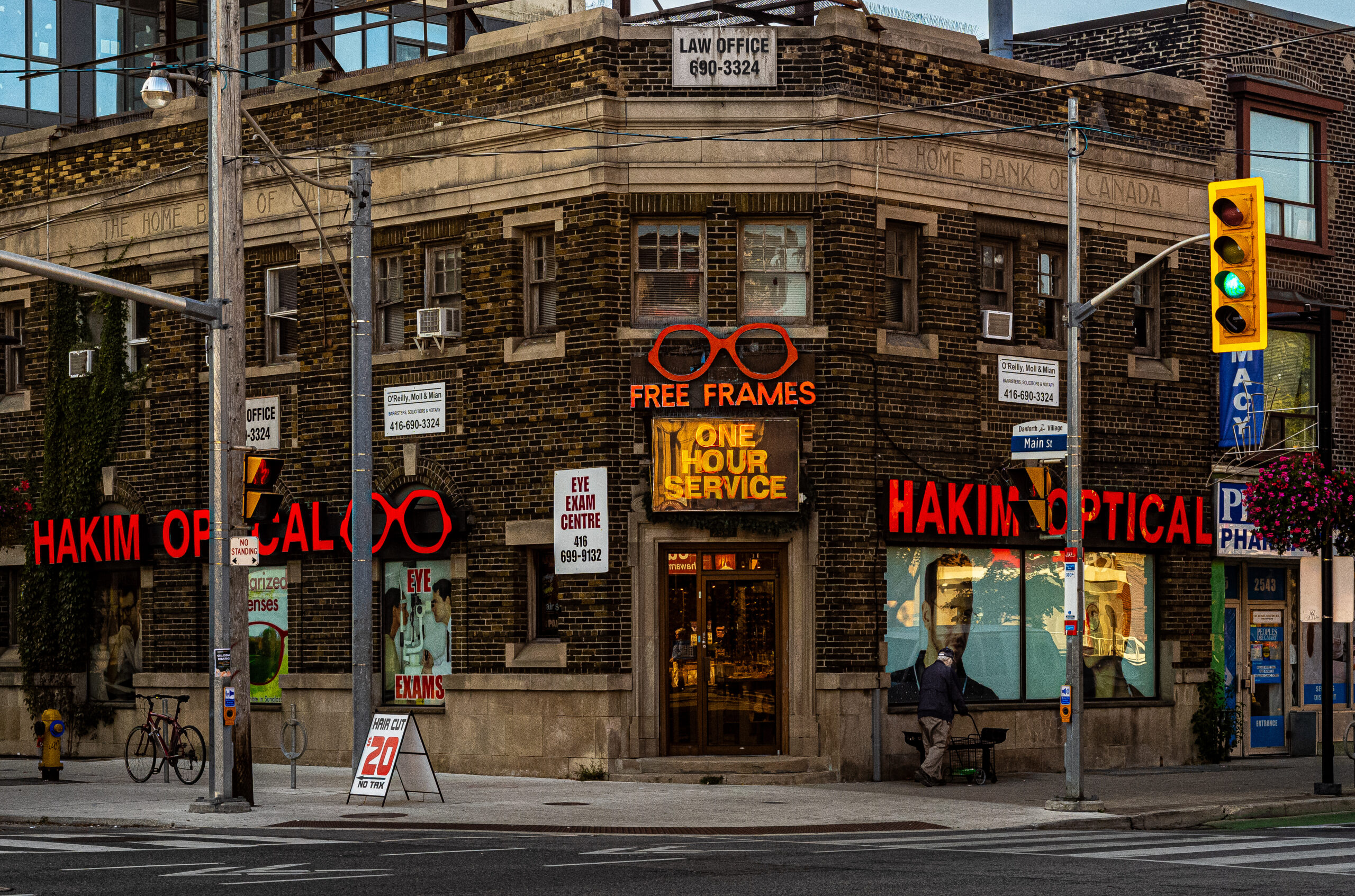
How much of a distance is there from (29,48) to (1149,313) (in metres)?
25.8

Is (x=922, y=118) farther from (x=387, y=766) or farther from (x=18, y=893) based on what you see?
(x=18, y=893)

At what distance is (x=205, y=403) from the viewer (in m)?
27.7

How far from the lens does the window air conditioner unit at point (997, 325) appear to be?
986 inches

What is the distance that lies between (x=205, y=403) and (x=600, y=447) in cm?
729

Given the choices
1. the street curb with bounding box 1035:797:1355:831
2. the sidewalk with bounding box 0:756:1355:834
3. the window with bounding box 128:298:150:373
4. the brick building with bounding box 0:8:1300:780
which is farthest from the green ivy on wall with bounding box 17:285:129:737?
the street curb with bounding box 1035:797:1355:831

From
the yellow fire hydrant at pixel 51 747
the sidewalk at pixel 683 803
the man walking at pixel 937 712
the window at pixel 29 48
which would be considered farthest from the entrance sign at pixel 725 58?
the window at pixel 29 48

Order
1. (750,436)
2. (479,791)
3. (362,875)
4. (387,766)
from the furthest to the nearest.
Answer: (750,436)
(479,791)
(387,766)
(362,875)

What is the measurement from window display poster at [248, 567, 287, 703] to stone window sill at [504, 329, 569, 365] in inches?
210

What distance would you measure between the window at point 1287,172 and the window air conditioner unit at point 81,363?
59.6ft

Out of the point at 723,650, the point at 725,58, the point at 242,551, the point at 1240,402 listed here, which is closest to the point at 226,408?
the point at 242,551

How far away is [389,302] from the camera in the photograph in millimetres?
26156

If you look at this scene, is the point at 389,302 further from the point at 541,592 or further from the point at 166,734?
the point at 166,734

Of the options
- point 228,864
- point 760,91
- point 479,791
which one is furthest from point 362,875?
point 760,91

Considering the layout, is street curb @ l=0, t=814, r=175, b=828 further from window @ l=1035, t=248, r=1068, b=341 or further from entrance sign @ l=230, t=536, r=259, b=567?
window @ l=1035, t=248, r=1068, b=341
